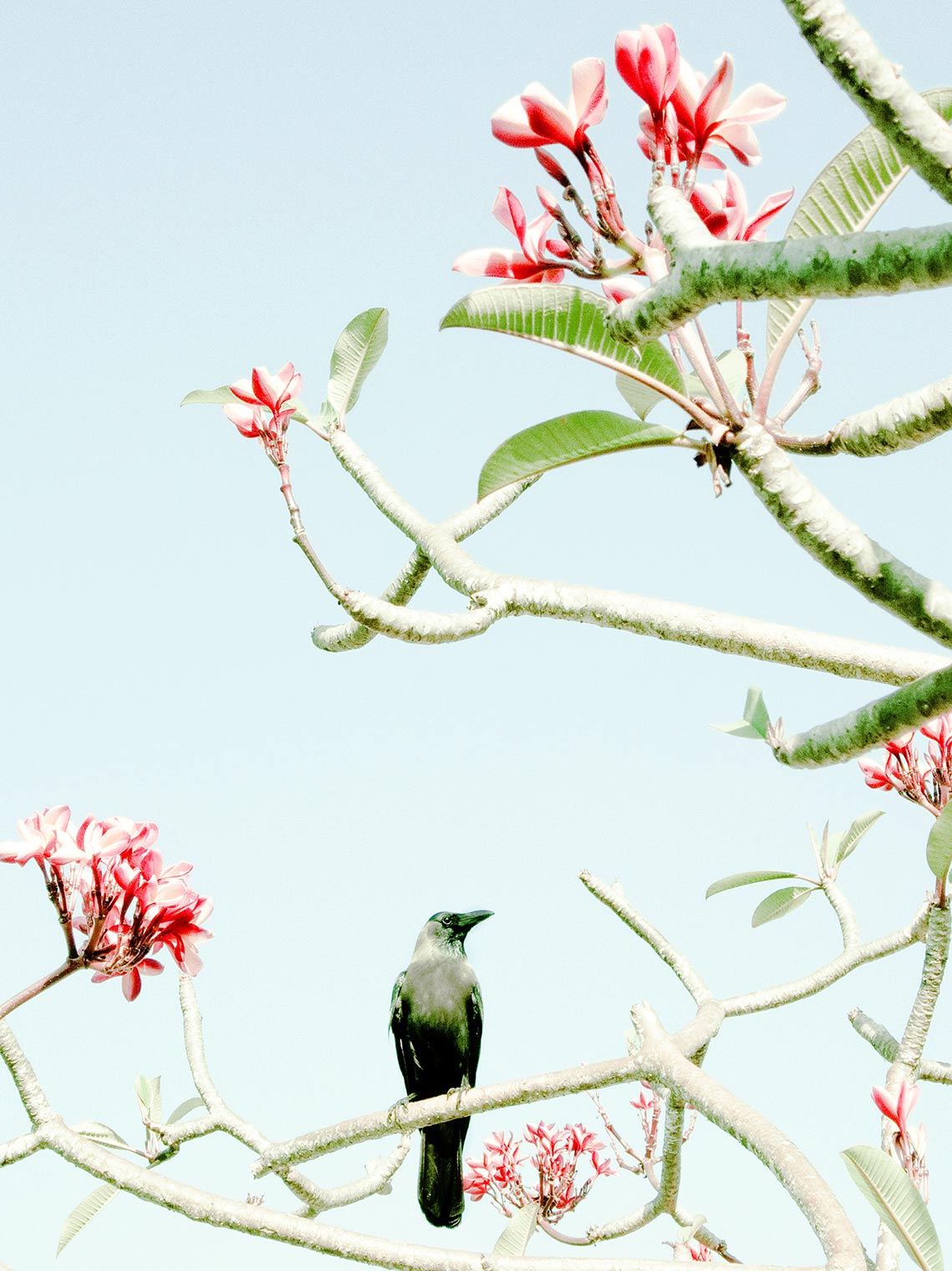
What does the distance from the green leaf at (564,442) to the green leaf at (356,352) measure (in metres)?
0.84

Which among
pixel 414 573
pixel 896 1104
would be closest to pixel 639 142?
pixel 414 573

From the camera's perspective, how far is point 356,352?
238 centimetres

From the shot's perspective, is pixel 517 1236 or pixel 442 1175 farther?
pixel 442 1175

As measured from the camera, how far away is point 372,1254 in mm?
1929

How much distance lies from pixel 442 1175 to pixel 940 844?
3.84m

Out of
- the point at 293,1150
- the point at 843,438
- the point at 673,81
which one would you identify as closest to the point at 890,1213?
the point at 843,438

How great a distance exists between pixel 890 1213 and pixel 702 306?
1290mm

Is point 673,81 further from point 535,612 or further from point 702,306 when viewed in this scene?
point 535,612

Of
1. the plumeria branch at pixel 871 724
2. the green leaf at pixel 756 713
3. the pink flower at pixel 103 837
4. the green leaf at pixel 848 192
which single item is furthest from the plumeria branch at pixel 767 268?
the pink flower at pixel 103 837

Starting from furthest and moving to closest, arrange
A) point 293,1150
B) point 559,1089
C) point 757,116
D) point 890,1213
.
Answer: point 293,1150 → point 559,1089 → point 890,1213 → point 757,116

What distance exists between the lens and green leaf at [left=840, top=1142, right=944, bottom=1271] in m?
1.63

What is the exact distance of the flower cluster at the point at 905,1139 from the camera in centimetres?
213

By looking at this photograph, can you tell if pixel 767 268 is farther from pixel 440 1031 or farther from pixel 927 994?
pixel 440 1031

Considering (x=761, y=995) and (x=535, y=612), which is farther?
(x=761, y=995)
